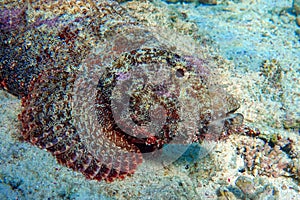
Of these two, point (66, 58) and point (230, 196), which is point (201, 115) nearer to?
point (230, 196)

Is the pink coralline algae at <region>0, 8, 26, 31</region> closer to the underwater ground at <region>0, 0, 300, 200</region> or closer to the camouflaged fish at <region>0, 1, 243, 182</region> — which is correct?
the camouflaged fish at <region>0, 1, 243, 182</region>

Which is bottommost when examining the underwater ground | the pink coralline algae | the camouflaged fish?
the underwater ground

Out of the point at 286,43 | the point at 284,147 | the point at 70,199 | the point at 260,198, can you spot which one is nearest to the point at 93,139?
the point at 70,199

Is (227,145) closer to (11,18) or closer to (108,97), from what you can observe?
(108,97)

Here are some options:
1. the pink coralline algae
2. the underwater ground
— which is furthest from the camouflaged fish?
the pink coralline algae

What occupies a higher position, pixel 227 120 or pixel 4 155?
pixel 4 155

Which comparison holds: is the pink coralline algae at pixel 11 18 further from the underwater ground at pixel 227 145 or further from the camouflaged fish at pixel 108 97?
the underwater ground at pixel 227 145

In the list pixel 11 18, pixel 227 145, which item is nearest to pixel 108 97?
pixel 227 145
